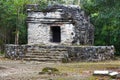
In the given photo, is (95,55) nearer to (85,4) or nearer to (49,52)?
(49,52)

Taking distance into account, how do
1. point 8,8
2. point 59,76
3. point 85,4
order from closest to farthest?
point 59,76
point 8,8
point 85,4

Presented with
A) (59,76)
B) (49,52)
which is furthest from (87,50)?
(59,76)

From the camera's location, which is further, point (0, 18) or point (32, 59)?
point (0, 18)

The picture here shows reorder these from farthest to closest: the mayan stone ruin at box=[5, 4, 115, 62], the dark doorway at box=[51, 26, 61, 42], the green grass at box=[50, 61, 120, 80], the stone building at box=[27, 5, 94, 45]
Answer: the dark doorway at box=[51, 26, 61, 42], the stone building at box=[27, 5, 94, 45], the mayan stone ruin at box=[5, 4, 115, 62], the green grass at box=[50, 61, 120, 80]

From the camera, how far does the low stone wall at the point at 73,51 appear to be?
25328 millimetres

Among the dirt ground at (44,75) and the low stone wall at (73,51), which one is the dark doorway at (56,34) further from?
the dirt ground at (44,75)

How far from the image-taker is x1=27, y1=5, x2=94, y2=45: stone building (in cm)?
2797

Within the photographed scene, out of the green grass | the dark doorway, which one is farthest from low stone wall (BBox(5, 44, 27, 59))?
the green grass

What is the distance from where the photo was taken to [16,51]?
26.3 m

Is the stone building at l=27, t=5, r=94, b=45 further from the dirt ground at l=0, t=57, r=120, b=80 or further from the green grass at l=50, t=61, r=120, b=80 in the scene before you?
the dirt ground at l=0, t=57, r=120, b=80

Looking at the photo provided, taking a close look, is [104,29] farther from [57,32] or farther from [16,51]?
[16,51]

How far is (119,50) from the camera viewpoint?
36.1 m

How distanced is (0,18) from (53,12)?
8206mm

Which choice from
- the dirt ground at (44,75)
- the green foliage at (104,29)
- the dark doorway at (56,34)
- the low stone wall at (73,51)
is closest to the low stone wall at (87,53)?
the low stone wall at (73,51)
